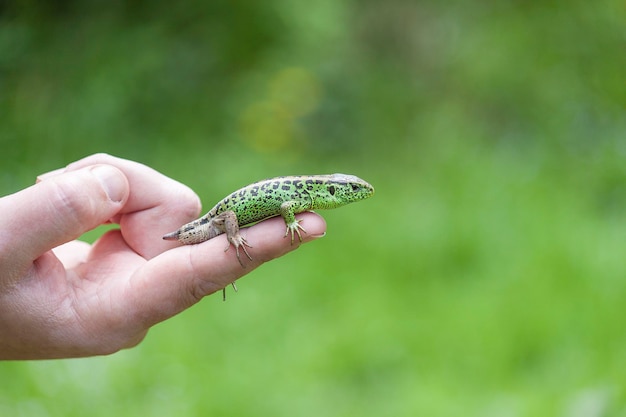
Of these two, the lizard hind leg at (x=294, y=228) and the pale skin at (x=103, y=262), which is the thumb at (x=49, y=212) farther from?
the lizard hind leg at (x=294, y=228)

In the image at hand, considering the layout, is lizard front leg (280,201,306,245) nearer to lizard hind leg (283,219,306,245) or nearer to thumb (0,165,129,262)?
lizard hind leg (283,219,306,245)

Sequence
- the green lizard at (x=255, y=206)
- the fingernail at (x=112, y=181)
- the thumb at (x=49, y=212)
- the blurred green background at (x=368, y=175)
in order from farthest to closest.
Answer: the blurred green background at (x=368, y=175)
the green lizard at (x=255, y=206)
the fingernail at (x=112, y=181)
the thumb at (x=49, y=212)

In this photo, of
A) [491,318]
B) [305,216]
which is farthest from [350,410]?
[305,216]

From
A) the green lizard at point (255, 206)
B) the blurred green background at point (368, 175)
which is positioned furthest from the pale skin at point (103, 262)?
the blurred green background at point (368, 175)

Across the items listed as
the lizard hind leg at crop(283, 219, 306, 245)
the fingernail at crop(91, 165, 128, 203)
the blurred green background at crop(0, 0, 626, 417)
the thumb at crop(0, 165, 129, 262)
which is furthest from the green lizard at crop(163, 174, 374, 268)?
the blurred green background at crop(0, 0, 626, 417)

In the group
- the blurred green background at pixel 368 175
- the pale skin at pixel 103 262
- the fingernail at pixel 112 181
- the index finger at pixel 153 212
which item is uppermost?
the blurred green background at pixel 368 175

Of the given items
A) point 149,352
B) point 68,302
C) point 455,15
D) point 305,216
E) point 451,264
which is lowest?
point 68,302

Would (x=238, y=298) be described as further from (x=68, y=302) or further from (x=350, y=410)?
(x=68, y=302)
